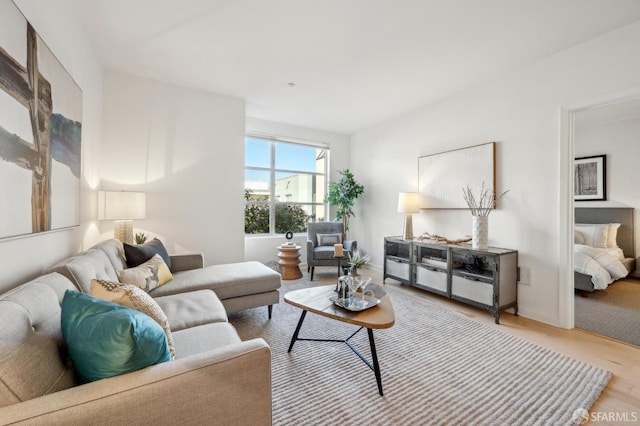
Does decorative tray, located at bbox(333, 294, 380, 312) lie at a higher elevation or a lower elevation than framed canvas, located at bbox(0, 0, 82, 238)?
lower

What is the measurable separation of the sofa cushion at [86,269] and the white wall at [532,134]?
355 cm

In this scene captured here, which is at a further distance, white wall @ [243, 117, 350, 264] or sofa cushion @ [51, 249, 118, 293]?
white wall @ [243, 117, 350, 264]

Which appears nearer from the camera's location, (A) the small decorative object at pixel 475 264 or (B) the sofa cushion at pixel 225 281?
(B) the sofa cushion at pixel 225 281

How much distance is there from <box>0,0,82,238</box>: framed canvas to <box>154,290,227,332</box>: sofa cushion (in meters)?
0.81

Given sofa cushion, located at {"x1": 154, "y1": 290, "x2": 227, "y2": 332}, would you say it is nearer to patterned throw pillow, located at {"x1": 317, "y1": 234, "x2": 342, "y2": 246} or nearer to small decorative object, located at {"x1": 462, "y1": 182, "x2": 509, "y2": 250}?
patterned throw pillow, located at {"x1": 317, "y1": 234, "x2": 342, "y2": 246}

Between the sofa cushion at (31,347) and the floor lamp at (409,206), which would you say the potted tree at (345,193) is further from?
the sofa cushion at (31,347)

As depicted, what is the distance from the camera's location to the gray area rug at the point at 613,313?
2.36 meters

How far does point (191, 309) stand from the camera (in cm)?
173

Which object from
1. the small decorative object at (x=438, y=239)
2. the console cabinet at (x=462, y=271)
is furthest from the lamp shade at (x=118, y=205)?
the small decorative object at (x=438, y=239)

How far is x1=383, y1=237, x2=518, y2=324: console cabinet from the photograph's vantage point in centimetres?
262

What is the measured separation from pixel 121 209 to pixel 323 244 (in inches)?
105

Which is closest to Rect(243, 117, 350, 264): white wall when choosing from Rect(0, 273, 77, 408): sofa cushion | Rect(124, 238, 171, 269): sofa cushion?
Rect(124, 238, 171, 269): sofa cushion

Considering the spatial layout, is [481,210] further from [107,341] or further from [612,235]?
[107,341]

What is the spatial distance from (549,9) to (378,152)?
2.78 m
